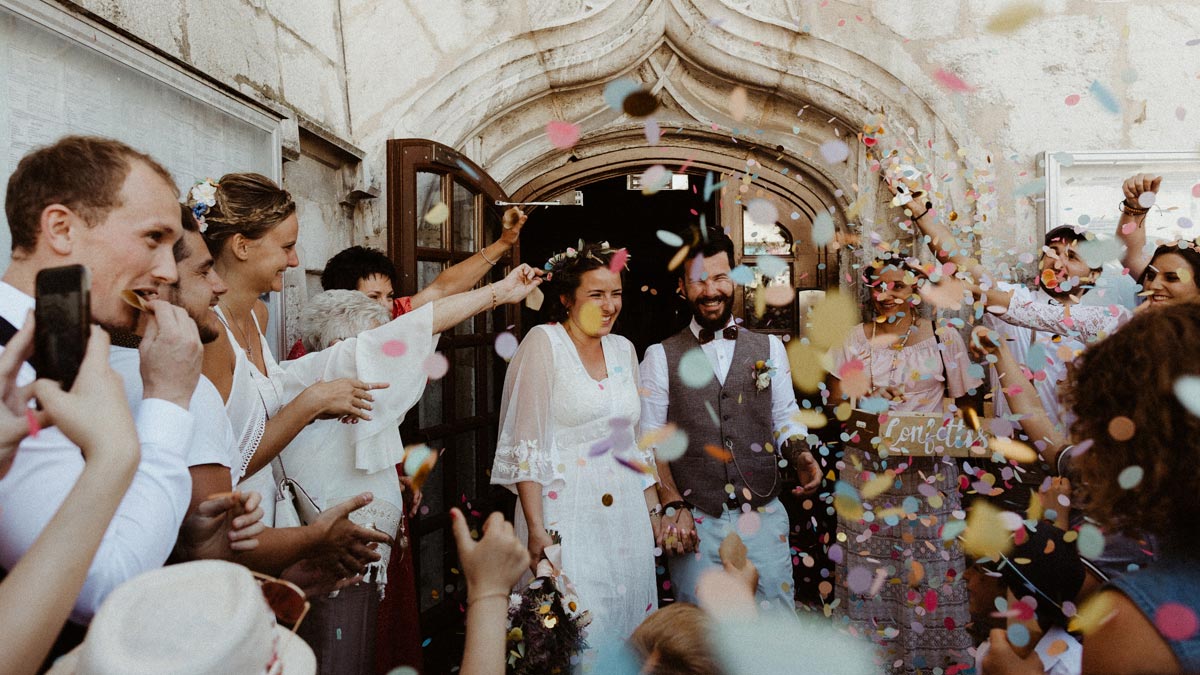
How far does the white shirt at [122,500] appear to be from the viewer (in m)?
0.94

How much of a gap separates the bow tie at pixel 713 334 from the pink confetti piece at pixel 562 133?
62.4 inches

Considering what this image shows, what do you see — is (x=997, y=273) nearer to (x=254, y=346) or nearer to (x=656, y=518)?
(x=656, y=518)

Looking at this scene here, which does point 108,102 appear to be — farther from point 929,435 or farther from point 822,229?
point 822,229

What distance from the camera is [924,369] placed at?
120 inches

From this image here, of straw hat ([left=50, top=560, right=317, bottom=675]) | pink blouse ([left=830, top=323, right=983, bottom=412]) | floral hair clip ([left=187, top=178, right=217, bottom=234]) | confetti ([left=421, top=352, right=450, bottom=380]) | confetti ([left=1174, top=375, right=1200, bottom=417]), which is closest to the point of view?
straw hat ([left=50, top=560, right=317, bottom=675])

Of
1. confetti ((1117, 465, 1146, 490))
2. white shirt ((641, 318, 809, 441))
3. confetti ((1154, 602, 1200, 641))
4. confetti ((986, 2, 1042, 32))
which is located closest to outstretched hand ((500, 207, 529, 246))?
white shirt ((641, 318, 809, 441))

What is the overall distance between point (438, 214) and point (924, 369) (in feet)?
7.10

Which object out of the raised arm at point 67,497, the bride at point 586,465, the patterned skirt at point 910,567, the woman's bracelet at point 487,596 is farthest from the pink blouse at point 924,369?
the raised arm at point 67,497

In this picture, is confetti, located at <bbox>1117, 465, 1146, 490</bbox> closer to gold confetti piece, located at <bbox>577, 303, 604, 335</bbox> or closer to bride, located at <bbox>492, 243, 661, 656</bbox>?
bride, located at <bbox>492, 243, 661, 656</bbox>

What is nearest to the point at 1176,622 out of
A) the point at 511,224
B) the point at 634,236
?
the point at 511,224

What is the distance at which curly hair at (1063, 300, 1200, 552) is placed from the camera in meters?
1.07

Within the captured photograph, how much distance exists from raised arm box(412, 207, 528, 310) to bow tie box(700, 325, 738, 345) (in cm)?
81

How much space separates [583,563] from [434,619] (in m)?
1.14

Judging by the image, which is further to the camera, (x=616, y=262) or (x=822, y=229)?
(x=822, y=229)
